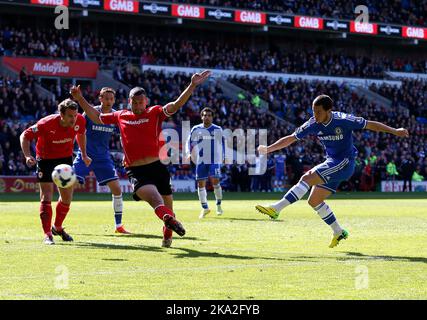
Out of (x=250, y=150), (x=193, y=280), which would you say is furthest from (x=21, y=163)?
(x=193, y=280)

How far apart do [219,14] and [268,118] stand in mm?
10445

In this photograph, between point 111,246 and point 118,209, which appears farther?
point 118,209

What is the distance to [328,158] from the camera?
13555mm

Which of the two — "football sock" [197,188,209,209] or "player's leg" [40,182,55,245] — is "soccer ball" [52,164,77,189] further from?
"football sock" [197,188,209,209]

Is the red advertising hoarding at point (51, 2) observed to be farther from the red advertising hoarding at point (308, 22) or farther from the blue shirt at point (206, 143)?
the blue shirt at point (206, 143)

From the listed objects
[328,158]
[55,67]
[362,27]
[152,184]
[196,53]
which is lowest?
[152,184]

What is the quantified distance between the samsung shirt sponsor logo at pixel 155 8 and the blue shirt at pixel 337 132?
40411mm

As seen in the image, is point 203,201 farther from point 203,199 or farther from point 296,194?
point 296,194

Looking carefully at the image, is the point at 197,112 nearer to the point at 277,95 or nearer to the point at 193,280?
the point at 277,95

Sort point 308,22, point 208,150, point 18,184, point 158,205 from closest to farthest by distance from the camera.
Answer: point 158,205 < point 208,150 < point 18,184 < point 308,22

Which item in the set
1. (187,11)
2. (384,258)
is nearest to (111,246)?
(384,258)

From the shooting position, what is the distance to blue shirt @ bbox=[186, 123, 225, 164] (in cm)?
2222

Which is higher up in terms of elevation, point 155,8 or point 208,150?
point 155,8

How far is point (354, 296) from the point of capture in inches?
324
